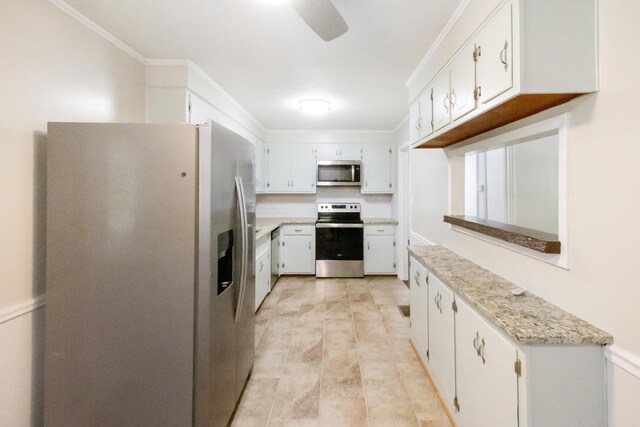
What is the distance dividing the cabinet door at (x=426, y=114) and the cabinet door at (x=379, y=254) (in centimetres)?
270

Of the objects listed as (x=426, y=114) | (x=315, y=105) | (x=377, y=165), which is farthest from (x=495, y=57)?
(x=377, y=165)

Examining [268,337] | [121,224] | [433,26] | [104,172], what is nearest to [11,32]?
[104,172]

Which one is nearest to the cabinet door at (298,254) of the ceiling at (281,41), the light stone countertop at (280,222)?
the light stone countertop at (280,222)

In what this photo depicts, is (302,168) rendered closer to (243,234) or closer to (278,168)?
(278,168)

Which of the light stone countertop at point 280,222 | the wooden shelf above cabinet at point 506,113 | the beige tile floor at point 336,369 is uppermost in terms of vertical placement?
the wooden shelf above cabinet at point 506,113

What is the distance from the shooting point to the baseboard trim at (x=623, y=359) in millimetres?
933

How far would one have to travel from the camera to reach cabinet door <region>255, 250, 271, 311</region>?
339cm

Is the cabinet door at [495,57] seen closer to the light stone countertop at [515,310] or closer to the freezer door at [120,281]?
the light stone countertop at [515,310]

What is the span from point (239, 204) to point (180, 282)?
551 mm

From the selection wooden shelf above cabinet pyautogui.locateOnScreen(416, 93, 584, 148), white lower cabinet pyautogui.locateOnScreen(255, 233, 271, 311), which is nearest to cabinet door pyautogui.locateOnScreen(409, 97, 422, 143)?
wooden shelf above cabinet pyautogui.locateOnScreen(416, 93, 584, 148)

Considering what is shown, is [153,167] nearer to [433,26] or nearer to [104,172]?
[104,172]

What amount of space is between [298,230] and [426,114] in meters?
3.02

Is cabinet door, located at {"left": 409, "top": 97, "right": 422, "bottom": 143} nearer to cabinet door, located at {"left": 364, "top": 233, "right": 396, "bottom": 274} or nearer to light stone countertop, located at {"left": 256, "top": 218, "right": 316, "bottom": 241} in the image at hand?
light stone countertop, located at {"left": 256, "top": 218, "right": 316, "bottom": 241}

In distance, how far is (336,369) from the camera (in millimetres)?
2311
